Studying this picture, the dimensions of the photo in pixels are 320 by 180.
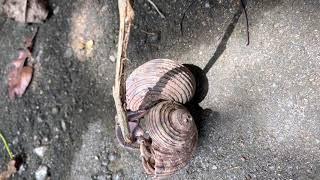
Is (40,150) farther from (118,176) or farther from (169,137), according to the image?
(169,137)

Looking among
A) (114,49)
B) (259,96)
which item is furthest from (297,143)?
(114,49)

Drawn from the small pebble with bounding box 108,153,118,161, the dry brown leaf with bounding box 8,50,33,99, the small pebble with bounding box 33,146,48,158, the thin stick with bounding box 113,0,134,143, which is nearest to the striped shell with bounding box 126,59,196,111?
the thin stick with bounding box 113,0,134,143

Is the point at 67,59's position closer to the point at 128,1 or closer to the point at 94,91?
the point at 94,91

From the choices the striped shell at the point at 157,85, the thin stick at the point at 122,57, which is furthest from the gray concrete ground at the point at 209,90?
the thin stick at the point at 122,57

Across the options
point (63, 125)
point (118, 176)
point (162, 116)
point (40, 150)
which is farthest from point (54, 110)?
point (162, 116)

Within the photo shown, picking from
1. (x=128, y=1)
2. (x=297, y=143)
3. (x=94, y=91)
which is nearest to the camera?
(x=128, y=1)

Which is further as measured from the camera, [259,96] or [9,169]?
[9,169]

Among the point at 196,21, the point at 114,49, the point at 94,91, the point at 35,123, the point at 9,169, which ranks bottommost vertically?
the point at 9,169

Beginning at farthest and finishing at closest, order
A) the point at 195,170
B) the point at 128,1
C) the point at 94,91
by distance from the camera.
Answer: the point at 94,91 → the point at 195,170 → the point at 128,1
